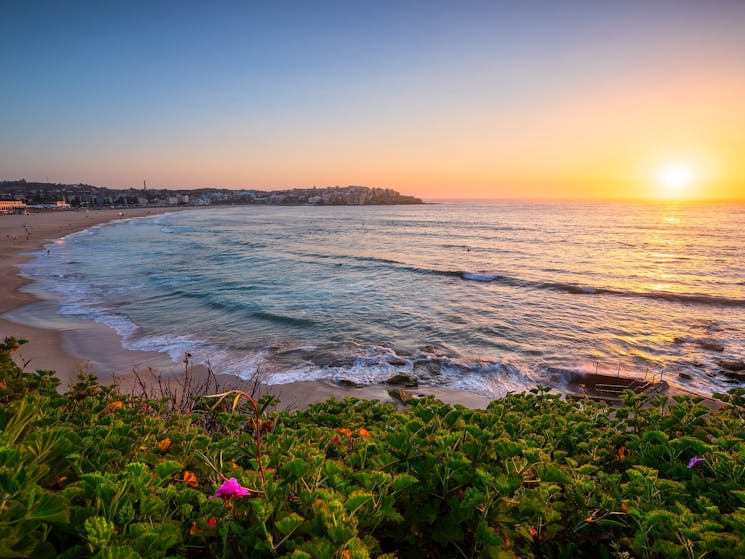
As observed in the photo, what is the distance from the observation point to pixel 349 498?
59.1 inches

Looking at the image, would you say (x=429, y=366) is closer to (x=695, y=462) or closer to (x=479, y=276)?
(x=695, y=462)

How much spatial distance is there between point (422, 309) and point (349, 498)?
54.9 feet

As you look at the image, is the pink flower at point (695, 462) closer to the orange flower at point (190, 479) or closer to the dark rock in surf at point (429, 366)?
the orange flower at point (190, 479)

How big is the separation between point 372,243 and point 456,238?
428 inches

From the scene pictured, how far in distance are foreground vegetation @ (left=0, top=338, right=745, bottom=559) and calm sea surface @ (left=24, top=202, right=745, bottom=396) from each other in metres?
8.44

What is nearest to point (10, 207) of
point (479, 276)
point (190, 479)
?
point (479, 276)

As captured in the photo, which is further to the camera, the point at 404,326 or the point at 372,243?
the point at 372,243

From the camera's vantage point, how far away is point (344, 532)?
50.8 inches

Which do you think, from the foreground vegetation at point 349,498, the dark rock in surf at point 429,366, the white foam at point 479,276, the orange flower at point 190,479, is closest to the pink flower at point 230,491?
the foreground vegetation at point 349,498

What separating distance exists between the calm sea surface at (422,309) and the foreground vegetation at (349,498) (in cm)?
844

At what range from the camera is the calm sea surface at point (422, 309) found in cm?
1202

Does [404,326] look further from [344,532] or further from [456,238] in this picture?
[456,238]

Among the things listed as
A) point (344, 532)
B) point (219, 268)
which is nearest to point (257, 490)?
point (344, 532)

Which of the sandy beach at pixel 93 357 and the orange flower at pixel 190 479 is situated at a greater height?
the orange flower at pixel 190 479
